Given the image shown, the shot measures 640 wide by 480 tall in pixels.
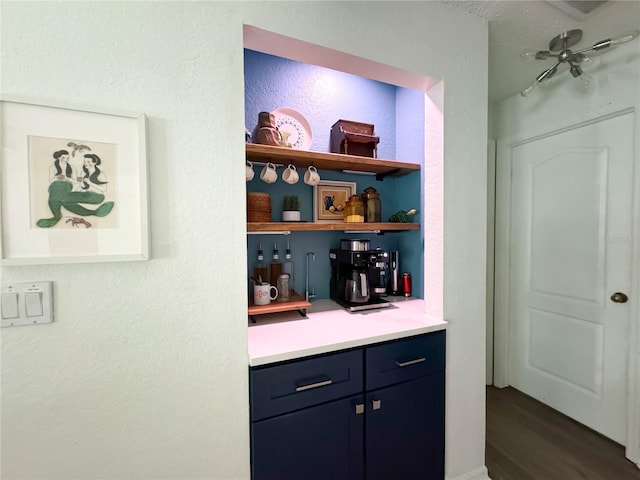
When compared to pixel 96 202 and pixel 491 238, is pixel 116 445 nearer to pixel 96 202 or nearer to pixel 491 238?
pixel 96 202

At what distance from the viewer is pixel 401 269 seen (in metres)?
1.93

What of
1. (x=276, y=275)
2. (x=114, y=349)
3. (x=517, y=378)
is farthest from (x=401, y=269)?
(x=114, y=349)

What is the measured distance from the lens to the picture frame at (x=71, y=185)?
77 centimetres

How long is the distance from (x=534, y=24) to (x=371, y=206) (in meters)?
1.22

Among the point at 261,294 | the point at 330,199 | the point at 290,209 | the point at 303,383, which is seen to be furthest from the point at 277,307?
the point at 330,199

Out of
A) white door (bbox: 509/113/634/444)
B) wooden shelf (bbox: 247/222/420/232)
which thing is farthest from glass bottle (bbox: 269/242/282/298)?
white door (bbox: 509/113/634/444)

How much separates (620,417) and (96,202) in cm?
285

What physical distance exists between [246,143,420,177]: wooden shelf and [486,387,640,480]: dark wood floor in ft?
5.79

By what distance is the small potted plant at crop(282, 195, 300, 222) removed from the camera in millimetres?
1522

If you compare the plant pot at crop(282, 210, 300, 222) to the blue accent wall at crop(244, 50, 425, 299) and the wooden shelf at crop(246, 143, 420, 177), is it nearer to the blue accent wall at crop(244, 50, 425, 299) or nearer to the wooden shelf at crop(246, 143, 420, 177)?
the blue accent wall at crop(244, 50, 425, 299)

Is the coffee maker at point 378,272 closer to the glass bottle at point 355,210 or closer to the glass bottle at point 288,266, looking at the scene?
the glass bottle at point 355,210

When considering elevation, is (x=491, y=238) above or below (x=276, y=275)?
above

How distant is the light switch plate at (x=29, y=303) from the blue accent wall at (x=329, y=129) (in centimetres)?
89

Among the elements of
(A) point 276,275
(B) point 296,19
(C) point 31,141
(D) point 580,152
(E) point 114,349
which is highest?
(B) point 296,19
